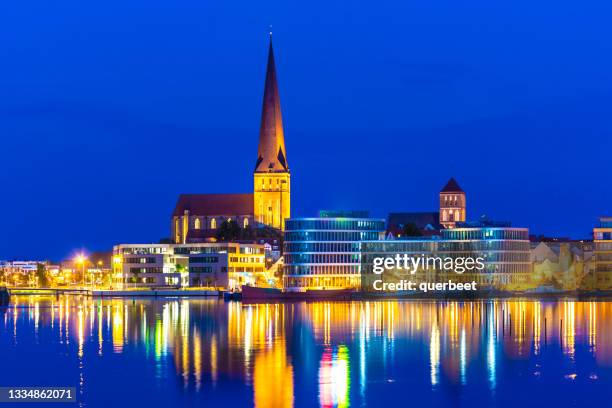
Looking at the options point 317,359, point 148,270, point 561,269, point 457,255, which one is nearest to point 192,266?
point 148,270

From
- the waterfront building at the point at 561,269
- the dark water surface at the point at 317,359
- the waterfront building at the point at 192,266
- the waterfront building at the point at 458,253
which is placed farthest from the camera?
the waterfront building at the point at 561,269

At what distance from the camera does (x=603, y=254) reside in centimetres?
19350

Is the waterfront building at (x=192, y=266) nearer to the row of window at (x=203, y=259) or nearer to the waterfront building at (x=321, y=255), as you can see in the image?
the row of window at (x=203, y=259)

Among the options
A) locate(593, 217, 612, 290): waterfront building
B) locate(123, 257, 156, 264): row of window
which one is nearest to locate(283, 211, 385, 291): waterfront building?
locate(123, 257, 156, 264): row of window

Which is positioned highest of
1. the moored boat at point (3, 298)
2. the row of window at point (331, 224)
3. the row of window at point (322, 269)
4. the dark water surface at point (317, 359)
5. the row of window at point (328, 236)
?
the row of window at point (331, 224)

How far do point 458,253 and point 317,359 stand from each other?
10248 centimetres

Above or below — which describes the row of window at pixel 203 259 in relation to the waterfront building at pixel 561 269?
above

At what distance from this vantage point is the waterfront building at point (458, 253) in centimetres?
16912

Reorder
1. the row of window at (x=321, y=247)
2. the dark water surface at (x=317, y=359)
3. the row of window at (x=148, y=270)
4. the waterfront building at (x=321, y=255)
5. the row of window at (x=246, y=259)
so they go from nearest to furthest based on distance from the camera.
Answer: the dark water surface at (x=317, y=359) → the waterfront building at (x=321, y=255) → the row of window at (x=321, y=247) → the row of window at (x=246, y=259) → the row of window at (x=148, y=270)

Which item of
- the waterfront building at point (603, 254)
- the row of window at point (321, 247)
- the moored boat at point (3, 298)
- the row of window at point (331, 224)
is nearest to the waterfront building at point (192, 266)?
the row of window at point (321, 247)

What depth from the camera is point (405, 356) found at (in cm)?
7069

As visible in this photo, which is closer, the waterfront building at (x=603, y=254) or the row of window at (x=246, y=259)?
the row of window at (x=246, y=259)

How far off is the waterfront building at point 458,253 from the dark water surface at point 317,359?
57204 millimetres

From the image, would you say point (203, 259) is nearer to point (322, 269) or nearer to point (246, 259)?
point (246, 259)
